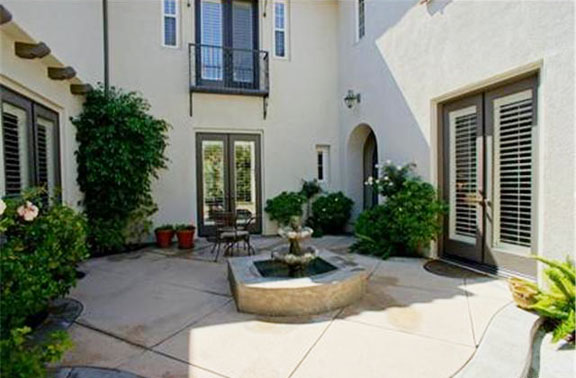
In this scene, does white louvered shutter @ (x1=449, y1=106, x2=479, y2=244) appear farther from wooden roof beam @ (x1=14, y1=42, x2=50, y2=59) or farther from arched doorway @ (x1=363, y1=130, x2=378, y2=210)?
wooden roof beam @ (x1=14, y1=42, x2=50, y2=59)

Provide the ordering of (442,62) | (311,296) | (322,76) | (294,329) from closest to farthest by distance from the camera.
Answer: (294,329) → (311,296) → (442,62) → (322,76)

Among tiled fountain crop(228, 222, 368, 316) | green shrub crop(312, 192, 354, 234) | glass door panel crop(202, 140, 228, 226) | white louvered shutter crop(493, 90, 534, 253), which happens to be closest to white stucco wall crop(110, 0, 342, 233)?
glass door panel crop(202, 140, 228, 226)

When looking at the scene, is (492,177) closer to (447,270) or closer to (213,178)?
(447,270)

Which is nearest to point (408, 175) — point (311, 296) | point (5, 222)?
point (311, 296)

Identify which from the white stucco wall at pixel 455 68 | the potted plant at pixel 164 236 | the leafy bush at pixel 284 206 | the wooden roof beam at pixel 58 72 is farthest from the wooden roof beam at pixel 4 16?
the leafy bush at pixel 284 206

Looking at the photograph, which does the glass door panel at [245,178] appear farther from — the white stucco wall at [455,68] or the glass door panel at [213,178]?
the white stucco wall at [455,68]

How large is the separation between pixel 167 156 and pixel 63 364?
18.0ft

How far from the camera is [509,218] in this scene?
456cm

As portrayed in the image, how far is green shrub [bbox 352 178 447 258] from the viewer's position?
215 inches

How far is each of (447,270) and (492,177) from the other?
1.41 metres

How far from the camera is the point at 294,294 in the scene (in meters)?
3.52

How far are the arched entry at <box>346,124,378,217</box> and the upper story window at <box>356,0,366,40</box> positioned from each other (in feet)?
6.92

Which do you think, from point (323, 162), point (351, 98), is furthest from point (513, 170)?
point (323, 162)

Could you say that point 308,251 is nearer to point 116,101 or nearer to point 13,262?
point 13,262
